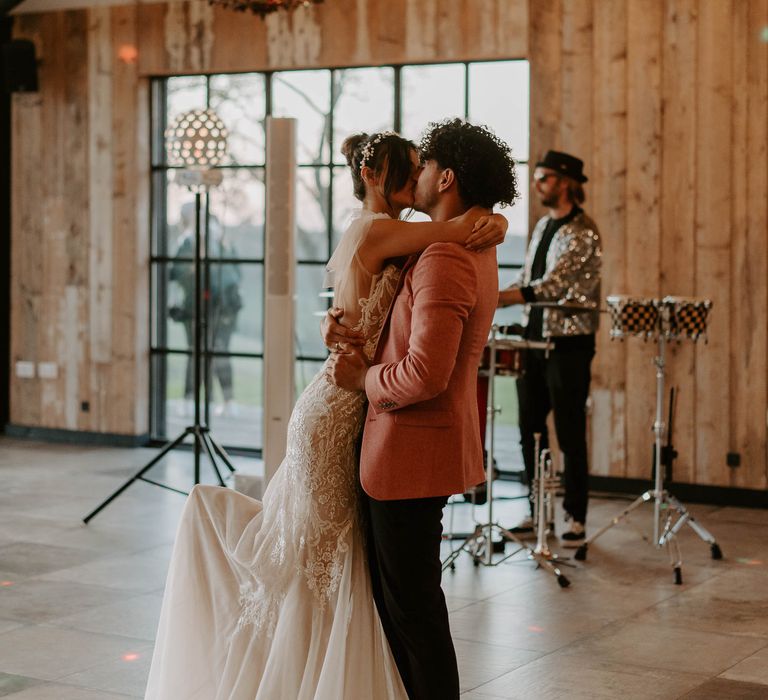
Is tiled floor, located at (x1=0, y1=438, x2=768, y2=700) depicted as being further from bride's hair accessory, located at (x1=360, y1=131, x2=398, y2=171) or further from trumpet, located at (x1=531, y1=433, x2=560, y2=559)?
bride's hair accessory, located at (x1=360, y1=131, x2=398, y2=171)

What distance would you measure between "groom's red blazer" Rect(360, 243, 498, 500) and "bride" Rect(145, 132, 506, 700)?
4.9 inches

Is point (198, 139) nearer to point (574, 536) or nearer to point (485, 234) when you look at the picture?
point (574, 536)

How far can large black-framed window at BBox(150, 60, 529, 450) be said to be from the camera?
26.2ft

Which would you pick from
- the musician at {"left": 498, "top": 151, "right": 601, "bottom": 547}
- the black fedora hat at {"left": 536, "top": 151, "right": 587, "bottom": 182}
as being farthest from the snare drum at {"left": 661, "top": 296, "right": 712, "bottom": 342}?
the black fedora hat at {"left": 536, "top": 151, "right": 587, "bottom": 182}

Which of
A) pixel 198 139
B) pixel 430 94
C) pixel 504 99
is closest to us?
pixel 198 139

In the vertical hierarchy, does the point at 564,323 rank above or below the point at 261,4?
below

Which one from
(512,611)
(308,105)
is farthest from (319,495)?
(308,105)

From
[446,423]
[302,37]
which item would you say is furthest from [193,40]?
[446,423]

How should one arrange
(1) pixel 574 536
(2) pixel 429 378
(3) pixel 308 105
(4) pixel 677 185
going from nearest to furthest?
(2) pixel 429 378, (1) pixel 574 536, (4) pixel 677 185, (3) pixel 308 105

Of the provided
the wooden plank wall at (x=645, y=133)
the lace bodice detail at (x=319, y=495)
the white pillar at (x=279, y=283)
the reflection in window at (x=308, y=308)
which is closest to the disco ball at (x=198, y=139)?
the white pillar at (x=279, y=283)

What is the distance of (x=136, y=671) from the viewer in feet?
13.2

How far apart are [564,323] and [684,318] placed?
59 cm

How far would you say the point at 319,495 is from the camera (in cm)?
300

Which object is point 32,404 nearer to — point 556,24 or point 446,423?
point 556,24
